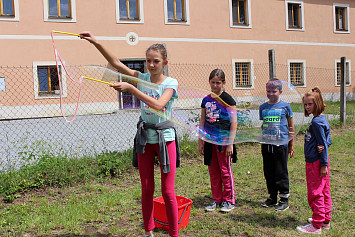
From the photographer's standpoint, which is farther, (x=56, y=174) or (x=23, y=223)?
(x=56, y=174)

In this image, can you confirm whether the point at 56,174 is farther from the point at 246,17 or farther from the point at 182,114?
the point at 246,17

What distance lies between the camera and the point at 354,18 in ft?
68.6

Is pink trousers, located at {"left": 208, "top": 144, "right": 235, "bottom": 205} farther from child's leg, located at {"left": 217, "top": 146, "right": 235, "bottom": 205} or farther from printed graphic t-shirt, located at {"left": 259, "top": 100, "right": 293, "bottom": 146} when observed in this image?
printed graphic t-shirt, located at {"left": 259, "top": 100, "right": 293, "bottom": 146}

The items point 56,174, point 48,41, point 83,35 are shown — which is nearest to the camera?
point 83,35

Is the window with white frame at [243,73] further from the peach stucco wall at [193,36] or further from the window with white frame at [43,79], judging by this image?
the window with white frame at [43,79]

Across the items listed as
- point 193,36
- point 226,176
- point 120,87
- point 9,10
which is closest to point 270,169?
point 226,176

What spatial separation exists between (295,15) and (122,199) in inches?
745

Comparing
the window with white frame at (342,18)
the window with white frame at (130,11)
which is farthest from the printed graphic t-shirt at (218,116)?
the window with white frame at (342,18)

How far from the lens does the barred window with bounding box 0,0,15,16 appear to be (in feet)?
42.3

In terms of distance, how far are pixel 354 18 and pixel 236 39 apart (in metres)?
10.0

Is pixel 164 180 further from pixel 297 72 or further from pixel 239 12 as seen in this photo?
pixel 297 72

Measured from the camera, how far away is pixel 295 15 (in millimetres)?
19109

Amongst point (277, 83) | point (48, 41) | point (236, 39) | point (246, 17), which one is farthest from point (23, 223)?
point (246, 17)

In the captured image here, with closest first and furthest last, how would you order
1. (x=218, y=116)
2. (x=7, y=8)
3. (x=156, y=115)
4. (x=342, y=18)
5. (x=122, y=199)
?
(x=156, y=115) < (x=218, y=116) < (x=122, y=199) < (x=7, y=8) < (x=342, y=18)
